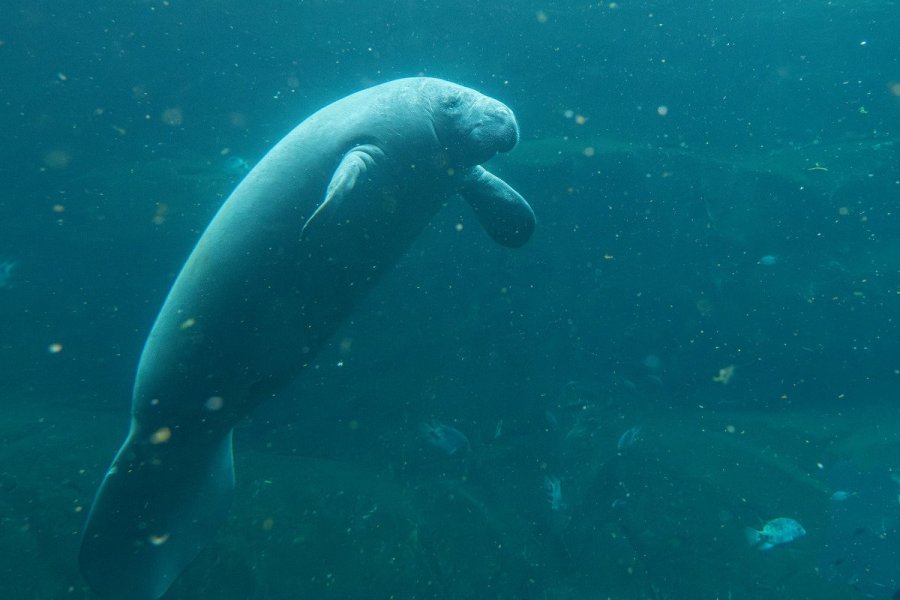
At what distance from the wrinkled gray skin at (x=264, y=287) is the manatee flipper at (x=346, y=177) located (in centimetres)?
2

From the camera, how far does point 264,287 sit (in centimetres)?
338

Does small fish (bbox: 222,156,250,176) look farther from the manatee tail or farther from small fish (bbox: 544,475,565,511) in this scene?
small fish (bbox: 544,475,565,511)

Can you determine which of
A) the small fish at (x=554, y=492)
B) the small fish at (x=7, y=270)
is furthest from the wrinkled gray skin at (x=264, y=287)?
the small fish at (x=7, y=270)

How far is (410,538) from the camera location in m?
6.38

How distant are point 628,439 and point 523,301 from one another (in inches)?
113

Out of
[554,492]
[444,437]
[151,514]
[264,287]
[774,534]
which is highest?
[264,287]

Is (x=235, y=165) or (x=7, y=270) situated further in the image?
(x=235, y=165)

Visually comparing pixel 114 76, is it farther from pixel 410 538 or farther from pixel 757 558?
pixel 757 558

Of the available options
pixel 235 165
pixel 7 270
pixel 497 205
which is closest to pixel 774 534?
pixel 497 205

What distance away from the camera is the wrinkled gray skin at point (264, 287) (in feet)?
11.0

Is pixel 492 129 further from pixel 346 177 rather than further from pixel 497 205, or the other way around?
pixel 346 177

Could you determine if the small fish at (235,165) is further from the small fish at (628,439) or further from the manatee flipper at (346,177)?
the small fish at (628,439)

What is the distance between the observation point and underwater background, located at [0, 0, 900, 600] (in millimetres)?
6738

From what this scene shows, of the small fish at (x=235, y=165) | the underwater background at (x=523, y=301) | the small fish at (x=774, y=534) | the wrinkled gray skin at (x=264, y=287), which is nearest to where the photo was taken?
the wrinkled gray skin at (x=264, y=287)
